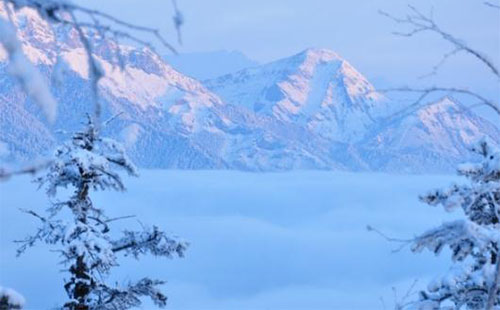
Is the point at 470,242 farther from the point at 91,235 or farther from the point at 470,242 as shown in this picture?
the point at 91,235

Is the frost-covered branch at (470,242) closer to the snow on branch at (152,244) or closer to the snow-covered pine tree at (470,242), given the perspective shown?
the snow-covered pine tree at (470,242)

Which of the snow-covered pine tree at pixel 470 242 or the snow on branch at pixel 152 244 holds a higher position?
the snow on branch at pixel 152 244

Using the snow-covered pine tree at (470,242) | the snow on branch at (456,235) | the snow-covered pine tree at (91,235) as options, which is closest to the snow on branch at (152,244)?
the snow-covered pine tree at (91,235)

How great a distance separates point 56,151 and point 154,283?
278 centimetres

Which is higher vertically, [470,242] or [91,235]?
[91,235]

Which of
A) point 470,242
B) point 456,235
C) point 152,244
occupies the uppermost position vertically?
point 152,244

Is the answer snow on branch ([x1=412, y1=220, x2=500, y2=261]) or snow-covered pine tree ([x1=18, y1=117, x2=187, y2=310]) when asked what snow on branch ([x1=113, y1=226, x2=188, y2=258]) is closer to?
snow-covered pine tree ([x1=18, y1=117, x2=187, y2=310])

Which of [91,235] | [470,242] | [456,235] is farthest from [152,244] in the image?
[456,235]

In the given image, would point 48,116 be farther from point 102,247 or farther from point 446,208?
point 102,247

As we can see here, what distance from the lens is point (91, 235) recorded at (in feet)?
35.7

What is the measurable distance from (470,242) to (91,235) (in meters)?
6.74

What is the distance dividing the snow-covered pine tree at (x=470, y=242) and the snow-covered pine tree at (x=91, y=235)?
4143 millimetres

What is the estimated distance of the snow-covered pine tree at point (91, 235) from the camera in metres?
10.9

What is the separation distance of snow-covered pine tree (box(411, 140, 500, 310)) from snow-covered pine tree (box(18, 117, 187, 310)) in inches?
163
